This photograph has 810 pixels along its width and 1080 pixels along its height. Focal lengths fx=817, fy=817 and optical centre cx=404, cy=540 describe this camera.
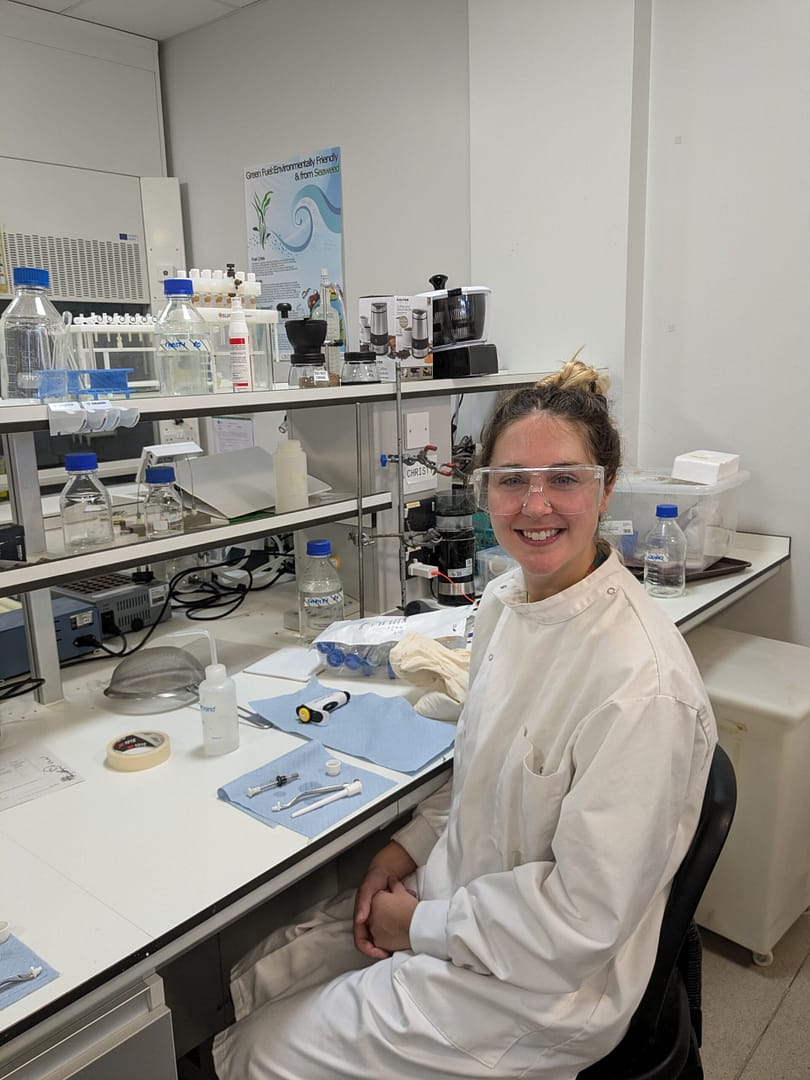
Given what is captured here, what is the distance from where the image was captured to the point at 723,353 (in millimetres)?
2486

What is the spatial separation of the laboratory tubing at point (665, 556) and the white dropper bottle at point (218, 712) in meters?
1.13

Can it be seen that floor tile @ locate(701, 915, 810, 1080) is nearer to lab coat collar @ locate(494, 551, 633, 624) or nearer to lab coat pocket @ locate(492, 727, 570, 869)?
lab coat pocket @ locate(492, 727, 570, 869)

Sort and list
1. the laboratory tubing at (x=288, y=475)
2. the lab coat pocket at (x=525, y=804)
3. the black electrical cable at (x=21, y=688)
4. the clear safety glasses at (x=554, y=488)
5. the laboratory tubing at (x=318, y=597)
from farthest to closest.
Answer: the laboratory tubing at (x=318, y=597)
the laboratory tubing at (x=288, y=475)
the black electrical cable at (x=21, y=688)
the clear safety glasses at (x=554, y=488)
the lab coat pocket at (x=525, y=804)

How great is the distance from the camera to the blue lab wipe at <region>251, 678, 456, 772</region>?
4.55 feet

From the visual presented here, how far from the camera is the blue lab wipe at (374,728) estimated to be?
4.55 ft

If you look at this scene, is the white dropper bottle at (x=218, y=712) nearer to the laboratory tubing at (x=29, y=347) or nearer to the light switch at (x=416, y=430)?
the laboratory tubing at (x=29, y=347)

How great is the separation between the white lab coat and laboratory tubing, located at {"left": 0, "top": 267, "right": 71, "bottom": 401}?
844 mm

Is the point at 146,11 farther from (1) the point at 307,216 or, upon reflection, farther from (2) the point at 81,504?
(2) the point at 81,504

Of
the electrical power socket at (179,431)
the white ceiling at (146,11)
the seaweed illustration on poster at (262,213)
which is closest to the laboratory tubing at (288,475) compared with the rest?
the electrical power socket at (179,431)

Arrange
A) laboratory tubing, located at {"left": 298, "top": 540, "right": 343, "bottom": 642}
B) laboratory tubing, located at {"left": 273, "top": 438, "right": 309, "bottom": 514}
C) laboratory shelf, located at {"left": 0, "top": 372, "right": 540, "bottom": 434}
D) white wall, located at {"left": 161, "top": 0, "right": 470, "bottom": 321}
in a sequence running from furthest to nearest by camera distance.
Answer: white wall, located at {"left": 161, "top": 0, "right": 470, "bottom": 321} < laboratory tubing, located at {"left": 298, "top": 540, "right": 343, "bottom": 642} < laboratory tubing, located at {"left": 273, "top": 438, "right": 309, "bottom": 514} < laboratory shelf, located at {"left": 0, "top": 372, "right": 540, "bottom": 434}

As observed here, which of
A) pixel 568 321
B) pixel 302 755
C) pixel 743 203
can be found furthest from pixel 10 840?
pixel 743 203

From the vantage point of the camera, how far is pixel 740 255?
2398 millimetres

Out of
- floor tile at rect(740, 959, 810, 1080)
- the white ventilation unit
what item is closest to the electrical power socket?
the white ventilation unit

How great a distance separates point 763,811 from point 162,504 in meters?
1.50
